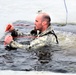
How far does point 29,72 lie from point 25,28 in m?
2.56

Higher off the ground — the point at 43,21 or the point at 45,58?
the point at 43,21

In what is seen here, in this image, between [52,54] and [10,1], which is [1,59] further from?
[10,1]

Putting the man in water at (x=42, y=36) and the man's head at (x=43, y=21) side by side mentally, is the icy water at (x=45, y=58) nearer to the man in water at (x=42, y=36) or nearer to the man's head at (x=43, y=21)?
the man in water at (x=42, y=36)

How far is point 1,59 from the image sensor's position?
16.5 feet

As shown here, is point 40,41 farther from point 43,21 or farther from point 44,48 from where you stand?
point 43,21

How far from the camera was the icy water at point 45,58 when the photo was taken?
465cm

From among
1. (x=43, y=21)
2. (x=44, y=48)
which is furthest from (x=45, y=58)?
(x=43, y=21)

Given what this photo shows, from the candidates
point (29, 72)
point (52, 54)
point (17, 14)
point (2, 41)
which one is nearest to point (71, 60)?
point (52, 54)

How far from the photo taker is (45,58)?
5.06m

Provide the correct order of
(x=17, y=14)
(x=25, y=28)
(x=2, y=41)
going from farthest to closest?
1. (x=17, y=14)
2. (x=25, y=28)
3. (x=2, y=41)

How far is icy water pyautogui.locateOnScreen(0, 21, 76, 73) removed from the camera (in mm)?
4652

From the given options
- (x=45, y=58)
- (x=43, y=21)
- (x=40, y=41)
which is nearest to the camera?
(x=45, y=58)

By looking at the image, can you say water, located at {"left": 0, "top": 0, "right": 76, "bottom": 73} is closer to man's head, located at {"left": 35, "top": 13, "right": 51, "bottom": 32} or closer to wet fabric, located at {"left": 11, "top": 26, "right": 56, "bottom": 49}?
wet fabric, located at {"left": 11, "top": 26, "right": 56, "bottom": 49}

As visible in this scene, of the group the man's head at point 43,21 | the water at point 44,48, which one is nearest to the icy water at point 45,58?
the water at point 44,48
